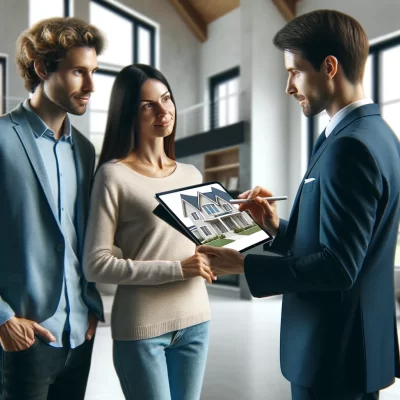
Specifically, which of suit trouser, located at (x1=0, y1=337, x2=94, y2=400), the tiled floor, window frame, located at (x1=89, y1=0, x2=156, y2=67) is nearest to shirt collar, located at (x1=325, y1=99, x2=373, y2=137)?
suit trouser, located at (x1=0, y1=337, x2=94, y2=400)

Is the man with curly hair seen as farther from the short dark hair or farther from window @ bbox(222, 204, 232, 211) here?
the short dark hair

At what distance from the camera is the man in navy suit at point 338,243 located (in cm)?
121

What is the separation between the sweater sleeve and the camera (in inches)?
57.0

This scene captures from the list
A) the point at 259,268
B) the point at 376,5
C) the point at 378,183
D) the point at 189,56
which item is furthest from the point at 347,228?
the point at 189,56

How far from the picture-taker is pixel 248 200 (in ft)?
5.52

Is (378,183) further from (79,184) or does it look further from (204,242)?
(79,184)

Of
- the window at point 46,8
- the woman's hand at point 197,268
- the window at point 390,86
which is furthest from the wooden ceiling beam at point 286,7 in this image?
the woman's hand at point 197,268

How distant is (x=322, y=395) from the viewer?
4.29 feet

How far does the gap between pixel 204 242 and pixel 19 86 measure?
998 centimetres

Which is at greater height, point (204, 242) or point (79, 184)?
point (79, 184)

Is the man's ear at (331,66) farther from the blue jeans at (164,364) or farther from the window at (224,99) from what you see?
the window at (224,99)

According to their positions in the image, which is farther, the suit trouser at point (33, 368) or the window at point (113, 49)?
the window at point (113, 49)

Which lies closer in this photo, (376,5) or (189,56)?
(376,5)

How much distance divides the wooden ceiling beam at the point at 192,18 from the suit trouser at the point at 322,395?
37.6ft
